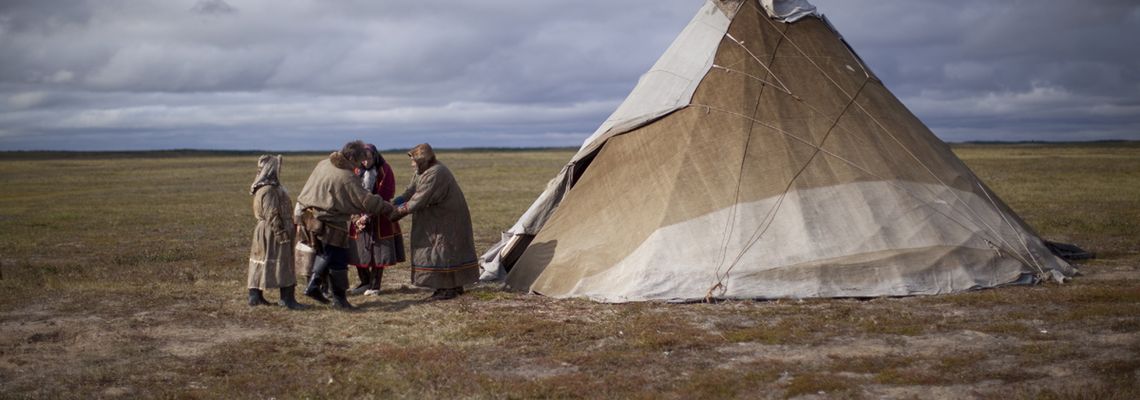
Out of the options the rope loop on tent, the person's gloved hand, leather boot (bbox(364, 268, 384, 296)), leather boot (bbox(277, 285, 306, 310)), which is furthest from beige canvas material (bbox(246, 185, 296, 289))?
the rope loop on tent

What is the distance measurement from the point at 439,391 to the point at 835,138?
591 centimetres

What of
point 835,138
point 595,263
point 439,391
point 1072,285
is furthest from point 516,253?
point 1072,285

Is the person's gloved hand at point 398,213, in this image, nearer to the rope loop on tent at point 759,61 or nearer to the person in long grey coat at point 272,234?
the person in long grey coat at point 272,234

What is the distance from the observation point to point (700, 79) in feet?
36.4

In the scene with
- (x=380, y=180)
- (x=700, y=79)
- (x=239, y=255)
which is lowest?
(x=239, y=255)

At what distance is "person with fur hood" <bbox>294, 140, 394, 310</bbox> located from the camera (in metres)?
9.72

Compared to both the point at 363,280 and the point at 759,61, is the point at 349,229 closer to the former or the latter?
the point at 363,280

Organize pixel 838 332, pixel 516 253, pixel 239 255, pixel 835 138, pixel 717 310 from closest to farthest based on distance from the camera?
pixel 838 332 < pixel 717 310 < pixel 835 138 < pixel 516 253 < pixel 239 255

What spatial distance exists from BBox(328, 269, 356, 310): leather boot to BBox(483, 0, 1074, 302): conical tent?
1871mm

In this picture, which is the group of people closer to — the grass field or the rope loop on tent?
the grass field

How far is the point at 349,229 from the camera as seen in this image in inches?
403

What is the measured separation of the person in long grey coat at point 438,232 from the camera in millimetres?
10078

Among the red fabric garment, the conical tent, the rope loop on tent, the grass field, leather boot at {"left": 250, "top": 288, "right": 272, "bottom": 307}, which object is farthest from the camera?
the rope loop on tent

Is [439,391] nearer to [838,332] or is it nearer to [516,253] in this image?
[838,332]
